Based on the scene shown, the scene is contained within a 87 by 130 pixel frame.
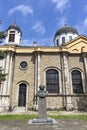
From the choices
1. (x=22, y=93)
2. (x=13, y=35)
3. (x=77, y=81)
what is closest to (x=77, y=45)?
(x=77, y=81)

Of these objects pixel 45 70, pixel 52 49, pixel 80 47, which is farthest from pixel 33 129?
pixel 80 47

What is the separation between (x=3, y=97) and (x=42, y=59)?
798cm

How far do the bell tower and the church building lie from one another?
264 inches

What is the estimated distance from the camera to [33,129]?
7680mm

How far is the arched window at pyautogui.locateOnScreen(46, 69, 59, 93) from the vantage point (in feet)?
70.4

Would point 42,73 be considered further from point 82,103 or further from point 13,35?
point 13,35

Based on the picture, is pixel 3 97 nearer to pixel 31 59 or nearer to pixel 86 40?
pixel 31 59

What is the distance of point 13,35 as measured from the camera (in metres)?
30.9

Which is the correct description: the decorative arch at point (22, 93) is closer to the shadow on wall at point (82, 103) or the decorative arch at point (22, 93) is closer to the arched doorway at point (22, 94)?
the arched doorway at point (22, 94)

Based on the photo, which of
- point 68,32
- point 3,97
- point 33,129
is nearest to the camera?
point 33,129

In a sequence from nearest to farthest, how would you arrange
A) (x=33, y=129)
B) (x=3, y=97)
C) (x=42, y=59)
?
(x=33, y=129), (x=3, y=97), (x=42, y=59)

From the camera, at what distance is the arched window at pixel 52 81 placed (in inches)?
845

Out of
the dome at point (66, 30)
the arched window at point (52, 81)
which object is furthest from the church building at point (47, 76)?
the dome at point (66, 30)

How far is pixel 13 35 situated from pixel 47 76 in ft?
44.2
